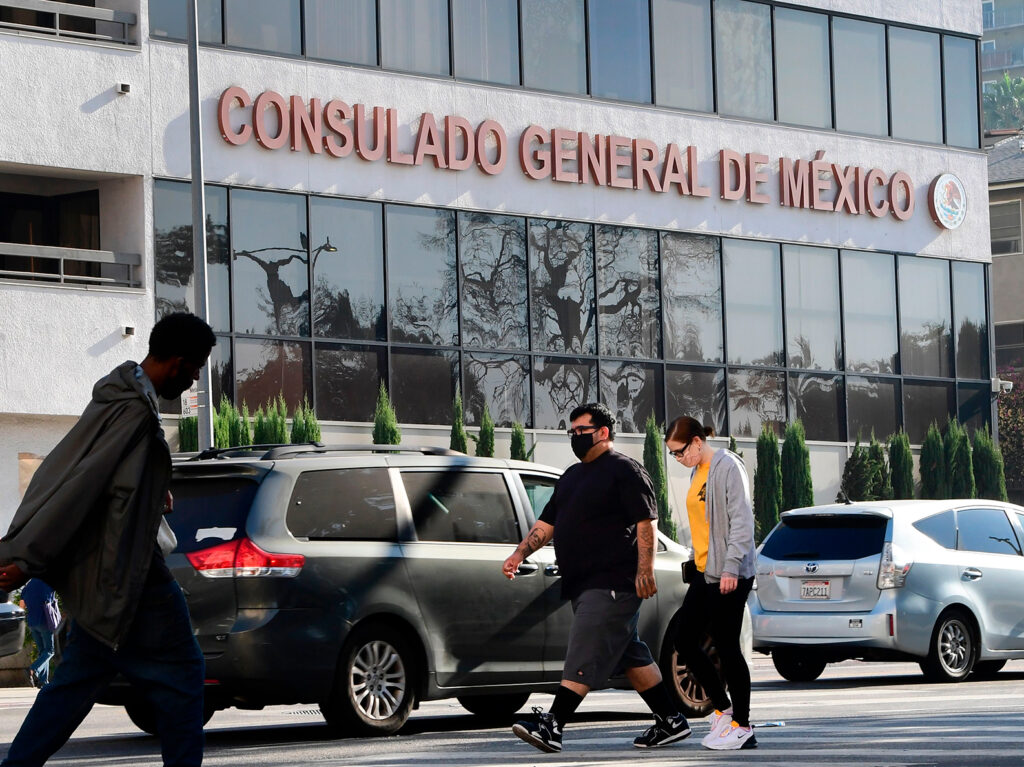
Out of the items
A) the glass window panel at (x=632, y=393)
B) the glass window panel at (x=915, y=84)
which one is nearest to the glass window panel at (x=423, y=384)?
the glass window panel at (x=632, y=393)

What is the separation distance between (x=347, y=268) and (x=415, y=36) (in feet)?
12.2

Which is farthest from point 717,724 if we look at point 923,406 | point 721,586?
point 923,406

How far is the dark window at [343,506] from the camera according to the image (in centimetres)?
1182

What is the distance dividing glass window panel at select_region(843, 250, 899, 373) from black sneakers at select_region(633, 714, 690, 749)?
23645mm

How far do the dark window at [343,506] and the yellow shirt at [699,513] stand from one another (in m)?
1.87

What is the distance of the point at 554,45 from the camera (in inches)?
1209

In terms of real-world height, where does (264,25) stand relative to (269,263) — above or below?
above

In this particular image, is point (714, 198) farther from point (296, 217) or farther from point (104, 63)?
point (104, 63)

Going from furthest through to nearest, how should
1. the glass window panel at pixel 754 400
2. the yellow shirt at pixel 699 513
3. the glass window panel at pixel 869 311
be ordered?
the glass window panel at pixel 869 311 → the glass window panel at pixel 754 400 → the yellow shirt at pixel 699 513

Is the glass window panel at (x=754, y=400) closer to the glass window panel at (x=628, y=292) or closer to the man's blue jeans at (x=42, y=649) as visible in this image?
the glass window panel at (x=628, y=292)

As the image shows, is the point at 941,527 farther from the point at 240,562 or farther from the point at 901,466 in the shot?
the point at 901,466

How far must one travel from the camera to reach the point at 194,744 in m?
6.96

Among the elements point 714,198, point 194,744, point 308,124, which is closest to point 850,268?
point 714,198

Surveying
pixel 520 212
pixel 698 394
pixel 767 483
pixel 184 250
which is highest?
pixel 520 212
